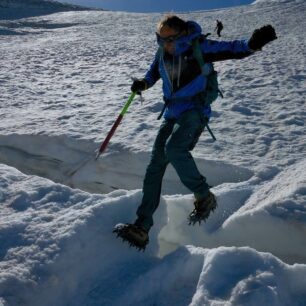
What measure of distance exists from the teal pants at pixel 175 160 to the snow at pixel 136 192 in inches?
7.2

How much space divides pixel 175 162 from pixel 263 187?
1.78 m

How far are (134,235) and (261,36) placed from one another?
1.74 m

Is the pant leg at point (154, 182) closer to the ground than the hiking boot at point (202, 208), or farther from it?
farther from it

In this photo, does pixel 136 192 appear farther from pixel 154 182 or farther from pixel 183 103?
pixel 183 103

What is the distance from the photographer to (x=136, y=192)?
380cm

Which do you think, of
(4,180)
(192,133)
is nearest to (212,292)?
(192,133)

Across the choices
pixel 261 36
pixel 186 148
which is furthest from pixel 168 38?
pixel 186 148

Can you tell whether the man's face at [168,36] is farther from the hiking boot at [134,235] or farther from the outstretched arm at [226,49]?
the hiking boot at [134,235]

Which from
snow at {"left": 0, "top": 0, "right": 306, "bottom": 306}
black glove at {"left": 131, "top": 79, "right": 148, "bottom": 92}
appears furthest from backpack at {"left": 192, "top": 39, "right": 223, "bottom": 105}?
Result: snow at {"left": 0, "top": 0, "right": 306, "bottom": 306}

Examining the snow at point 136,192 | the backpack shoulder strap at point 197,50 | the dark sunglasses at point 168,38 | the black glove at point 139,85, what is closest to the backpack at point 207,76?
the backpack shoulder strap at point 197,50

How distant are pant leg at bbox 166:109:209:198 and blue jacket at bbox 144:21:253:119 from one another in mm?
111

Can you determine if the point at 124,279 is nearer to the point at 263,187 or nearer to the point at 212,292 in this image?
the point at 212,292

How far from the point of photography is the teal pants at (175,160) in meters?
3.51

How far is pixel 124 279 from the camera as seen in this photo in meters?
3.08
